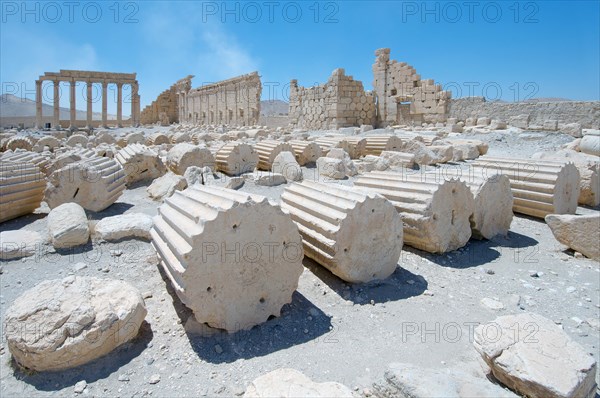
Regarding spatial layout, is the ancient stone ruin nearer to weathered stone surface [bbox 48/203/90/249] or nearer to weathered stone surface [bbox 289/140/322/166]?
weathered stone surface [bbox 289/140/322/166]

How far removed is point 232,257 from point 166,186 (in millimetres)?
4486

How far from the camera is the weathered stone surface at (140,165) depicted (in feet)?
27.3

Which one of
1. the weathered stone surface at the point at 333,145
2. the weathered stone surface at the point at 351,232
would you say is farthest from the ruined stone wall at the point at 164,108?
the weathered stone surface at the point at 351,232

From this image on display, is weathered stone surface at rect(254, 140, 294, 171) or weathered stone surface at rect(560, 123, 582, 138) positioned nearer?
weathered stone surface at rect(254, 140, 294, 171)

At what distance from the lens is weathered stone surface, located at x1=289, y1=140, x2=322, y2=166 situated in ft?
32.3

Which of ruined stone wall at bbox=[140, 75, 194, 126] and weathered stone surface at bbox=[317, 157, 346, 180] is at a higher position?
ruined stone wall at bbox=[140, 75, 194, 126]

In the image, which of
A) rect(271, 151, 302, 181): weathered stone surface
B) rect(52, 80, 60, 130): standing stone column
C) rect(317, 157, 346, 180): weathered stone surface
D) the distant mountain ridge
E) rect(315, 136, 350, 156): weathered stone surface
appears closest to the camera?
rect(271, 151, 302, 181): weathered stone surface

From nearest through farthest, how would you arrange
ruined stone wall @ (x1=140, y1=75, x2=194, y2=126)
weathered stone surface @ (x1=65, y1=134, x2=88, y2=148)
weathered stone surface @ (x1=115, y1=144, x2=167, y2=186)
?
weathered stone surface @ (x1=115, y1=144, x2=167, y2=186)
weathered stone surface @ (x1=65, y1=134, x2=88, y2=148)
ruined stone wall @ (x1=140, y1=75, x2=194, y2=126)

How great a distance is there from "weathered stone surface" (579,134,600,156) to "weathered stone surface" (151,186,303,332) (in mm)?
9875

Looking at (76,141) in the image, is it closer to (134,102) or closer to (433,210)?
(433,210)

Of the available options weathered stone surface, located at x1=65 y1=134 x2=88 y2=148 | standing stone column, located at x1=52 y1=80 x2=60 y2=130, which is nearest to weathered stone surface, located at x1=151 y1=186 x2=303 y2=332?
weathered stone surface, located at x1=65 y1=134 x2=88 y2=148

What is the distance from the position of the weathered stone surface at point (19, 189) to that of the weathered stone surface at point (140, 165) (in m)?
1.84

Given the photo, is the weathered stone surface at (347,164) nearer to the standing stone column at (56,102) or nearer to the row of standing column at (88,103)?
the row of standing column at (88,103)

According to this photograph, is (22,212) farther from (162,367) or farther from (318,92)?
(318,92)
